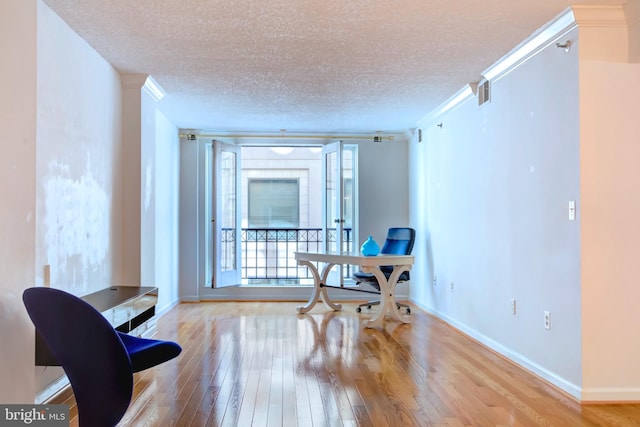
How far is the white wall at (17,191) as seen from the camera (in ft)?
5.97

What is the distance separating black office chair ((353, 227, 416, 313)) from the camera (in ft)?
17.4

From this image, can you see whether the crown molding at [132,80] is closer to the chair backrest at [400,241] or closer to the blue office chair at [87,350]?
the blue office chair at [87,350]

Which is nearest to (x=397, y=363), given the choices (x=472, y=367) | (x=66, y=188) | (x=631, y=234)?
(x=472, y=367)

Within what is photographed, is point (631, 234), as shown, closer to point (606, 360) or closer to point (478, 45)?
point (606, 360)

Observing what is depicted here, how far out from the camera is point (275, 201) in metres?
9.62

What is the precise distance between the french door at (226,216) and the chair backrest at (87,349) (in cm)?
430

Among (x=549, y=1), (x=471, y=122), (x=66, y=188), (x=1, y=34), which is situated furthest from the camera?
(x=471, y=122)

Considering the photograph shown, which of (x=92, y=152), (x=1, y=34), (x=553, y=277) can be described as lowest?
(x=553, y=277)

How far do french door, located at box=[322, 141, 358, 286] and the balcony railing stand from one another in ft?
5.98

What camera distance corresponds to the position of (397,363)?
342 centimetres

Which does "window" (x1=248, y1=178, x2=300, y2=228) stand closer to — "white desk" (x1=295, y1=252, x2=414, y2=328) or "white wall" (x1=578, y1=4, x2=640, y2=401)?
"white desk" (x1=295, y1=252, x2=414, y2=328)

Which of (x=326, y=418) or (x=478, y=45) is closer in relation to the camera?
(x=326, y=418)

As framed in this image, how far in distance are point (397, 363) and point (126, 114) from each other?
2.91 m

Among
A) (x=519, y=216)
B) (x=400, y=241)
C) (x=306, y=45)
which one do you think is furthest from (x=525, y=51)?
(x=400, y=241)
